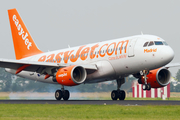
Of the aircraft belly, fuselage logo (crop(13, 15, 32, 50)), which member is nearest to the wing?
the aircraft belly

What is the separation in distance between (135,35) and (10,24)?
16.9 metres

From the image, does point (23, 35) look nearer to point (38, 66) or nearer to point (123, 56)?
point (38, 66)

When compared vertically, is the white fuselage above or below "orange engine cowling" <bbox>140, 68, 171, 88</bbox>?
above

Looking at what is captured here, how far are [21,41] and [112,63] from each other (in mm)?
14107

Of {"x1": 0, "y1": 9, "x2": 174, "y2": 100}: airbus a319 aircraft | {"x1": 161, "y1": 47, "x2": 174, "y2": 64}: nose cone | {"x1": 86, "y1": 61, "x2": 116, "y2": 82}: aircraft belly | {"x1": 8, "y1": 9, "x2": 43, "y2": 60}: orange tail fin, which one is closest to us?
{"x1": 161, "y1": 47, "x2": 174, "y2": 64}: nose cone

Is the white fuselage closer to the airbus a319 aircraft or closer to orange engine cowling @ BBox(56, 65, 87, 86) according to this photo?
the airbus a319 aircraft

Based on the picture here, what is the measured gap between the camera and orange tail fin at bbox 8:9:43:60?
39688 millimetres

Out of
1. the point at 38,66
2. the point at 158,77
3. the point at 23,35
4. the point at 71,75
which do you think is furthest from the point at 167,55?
the point at 23,35

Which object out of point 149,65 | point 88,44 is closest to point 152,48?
point 149,65

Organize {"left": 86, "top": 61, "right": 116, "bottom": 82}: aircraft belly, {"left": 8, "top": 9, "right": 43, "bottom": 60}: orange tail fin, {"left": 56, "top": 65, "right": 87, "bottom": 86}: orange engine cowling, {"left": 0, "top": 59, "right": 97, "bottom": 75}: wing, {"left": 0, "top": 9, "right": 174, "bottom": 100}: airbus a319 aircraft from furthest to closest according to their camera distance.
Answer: {"left": 8, "top": 9, "right": 43, "bottom": 60}: orange tail fin → {"left": 0, "top": 59, "right": 97, "bottom": 75}: wing → {"left": 86, "top": 61, "right": 116, "bottom": 82}: aircraft belly → {"left": 56, "top": 65, "right": 87, "bottom": 86}: orange engine cowling → {"left": 0, "top": 9, "right": 174, "bottom": 100}: airbus a319 aircraft

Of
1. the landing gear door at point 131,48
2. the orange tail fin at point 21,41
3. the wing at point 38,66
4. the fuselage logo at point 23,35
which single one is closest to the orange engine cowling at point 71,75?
the wing at point 38,66

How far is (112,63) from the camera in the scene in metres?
29.5

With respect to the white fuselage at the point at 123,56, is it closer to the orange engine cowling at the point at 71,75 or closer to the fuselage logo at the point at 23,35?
the orange engine cowling at the point at 71,75

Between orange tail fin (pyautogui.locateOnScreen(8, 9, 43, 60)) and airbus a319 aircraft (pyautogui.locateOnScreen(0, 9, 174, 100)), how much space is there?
4884 mm
